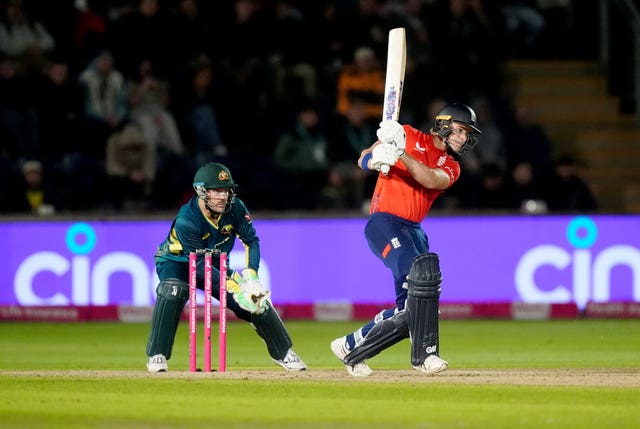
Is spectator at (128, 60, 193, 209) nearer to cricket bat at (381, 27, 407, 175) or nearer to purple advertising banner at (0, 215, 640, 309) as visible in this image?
purple advertising banner at (0, 215, 640, 309)

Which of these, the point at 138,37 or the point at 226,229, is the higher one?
the point at 138,37

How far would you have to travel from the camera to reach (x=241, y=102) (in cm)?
2033

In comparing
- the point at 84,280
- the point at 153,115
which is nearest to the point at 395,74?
the point at 84,280

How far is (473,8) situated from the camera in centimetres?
2250

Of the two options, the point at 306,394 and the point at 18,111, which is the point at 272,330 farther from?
the point at 18,111

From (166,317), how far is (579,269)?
24.3ft

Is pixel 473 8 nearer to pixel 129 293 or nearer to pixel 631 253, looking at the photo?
pixel 631 253

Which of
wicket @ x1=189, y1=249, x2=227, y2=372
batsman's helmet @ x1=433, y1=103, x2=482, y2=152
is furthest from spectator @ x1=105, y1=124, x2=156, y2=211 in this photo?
batsman's helmet @ x1=433, y1=103, x2=482, y2=152

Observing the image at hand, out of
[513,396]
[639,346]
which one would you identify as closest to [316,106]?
[639,346]

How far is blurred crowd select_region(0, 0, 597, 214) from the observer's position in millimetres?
19156

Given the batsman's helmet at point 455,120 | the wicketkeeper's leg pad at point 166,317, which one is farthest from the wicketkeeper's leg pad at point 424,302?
the wicketkeeper's leg pad at point 166,317

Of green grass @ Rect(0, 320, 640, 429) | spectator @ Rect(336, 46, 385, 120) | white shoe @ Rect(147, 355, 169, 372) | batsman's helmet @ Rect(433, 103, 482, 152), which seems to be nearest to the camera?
green grass @ Rect(0, 320, 640, 429)

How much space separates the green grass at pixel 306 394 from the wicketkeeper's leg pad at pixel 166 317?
295 millimetres

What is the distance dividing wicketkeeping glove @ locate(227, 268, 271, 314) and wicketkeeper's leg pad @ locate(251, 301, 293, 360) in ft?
0.84
